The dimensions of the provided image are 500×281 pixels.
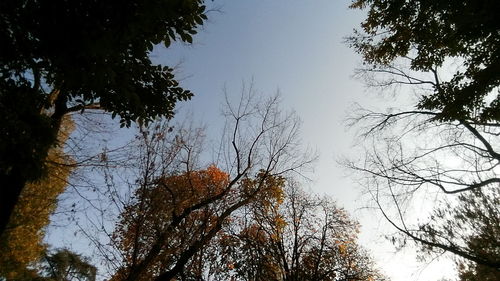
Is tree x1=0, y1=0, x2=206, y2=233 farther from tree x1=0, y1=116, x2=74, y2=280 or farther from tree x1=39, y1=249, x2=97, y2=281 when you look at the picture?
tree x1=39, y1=249, x2=97, y2=281

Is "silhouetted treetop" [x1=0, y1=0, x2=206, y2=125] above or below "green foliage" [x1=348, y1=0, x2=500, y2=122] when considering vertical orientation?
below

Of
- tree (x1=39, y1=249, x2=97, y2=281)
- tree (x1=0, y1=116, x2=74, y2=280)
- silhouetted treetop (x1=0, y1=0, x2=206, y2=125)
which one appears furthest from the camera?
tree (x1=39, y1=249, x2=97, y2=281)

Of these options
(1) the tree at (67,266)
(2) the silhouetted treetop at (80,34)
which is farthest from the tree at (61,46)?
(1) the tree at (67,266)

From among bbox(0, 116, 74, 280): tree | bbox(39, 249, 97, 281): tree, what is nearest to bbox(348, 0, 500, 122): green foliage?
bbox(0, 116, 74, 280): tree

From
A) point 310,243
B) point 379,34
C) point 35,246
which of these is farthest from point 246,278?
point 379,34

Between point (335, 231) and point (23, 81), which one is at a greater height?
point (335, 231)

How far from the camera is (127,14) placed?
342 centimetres

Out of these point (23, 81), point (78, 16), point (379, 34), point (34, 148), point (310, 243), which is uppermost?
point (379, 34)

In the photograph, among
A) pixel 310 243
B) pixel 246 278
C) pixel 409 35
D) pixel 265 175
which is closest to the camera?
pixel 409 35

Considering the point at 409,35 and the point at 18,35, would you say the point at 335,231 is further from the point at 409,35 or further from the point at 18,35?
the point at 18,35

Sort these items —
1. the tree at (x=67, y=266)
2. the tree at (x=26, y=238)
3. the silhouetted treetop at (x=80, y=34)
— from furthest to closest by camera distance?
the tree at (x=67, y=266) → the tree at (x=26, y=238) → the silhouetted treetop at (x=80, y=34)

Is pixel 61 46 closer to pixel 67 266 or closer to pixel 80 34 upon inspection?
pixel 80 34

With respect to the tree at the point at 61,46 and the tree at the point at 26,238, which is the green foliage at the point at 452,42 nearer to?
the tree at the point at 61,46

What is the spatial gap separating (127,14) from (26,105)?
5.60ft
